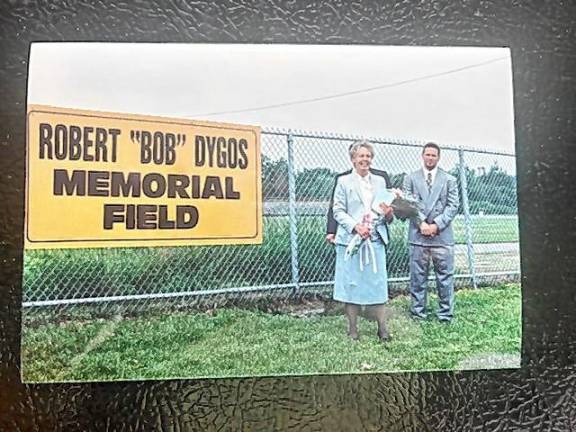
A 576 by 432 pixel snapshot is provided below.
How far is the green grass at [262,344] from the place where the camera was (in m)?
0.38

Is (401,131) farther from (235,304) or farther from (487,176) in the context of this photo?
(235,304)

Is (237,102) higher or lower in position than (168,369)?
higher

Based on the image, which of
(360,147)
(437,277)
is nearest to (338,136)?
(360,147)

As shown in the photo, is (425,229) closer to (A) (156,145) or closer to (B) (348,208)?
(B) (348,208)

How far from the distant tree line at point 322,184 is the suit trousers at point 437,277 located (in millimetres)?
43

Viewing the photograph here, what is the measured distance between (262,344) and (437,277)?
0.47 feet

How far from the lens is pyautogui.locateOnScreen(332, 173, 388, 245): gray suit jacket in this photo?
1.31 ft

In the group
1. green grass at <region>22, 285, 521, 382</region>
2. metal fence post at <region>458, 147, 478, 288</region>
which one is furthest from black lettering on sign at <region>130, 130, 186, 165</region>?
metal fence post at <region>458, 147, 478, 288</region>

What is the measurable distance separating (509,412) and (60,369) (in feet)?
1.10

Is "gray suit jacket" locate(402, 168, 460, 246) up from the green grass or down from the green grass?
up

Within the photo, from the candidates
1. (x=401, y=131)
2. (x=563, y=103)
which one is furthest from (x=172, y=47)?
(x=563, y=103)

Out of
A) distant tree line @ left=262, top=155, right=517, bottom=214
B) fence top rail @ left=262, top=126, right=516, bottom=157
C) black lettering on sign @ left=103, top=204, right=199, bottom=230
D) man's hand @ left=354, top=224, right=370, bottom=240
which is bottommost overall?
man's hand @ left=354, top=224, right=370, bottom=240

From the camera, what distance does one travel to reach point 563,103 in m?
0.42

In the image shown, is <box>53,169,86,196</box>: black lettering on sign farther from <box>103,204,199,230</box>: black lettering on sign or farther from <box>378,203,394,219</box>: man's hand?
<box>378,203,394,219</box>: man's hand
